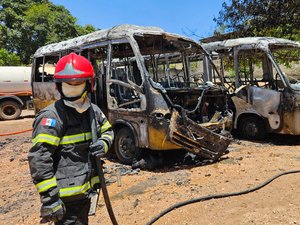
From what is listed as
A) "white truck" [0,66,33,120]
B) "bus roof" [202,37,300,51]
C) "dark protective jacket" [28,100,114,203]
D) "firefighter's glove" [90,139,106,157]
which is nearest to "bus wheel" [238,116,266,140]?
"bus roof" [202,37,300,51]

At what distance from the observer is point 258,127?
287 inches

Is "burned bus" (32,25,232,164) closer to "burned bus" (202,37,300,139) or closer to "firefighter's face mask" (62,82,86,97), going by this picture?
"burned bus" (202,37,300,139)

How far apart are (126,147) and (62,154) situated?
3618 millimetres

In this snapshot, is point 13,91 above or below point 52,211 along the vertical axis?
above

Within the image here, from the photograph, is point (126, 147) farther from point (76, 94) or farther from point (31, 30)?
point (31, 30)

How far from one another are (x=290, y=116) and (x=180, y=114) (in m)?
2.65

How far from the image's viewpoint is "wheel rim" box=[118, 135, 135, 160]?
5914 mm

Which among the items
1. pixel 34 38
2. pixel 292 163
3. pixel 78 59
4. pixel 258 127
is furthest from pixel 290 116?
pixel 34 38

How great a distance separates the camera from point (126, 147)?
6.01 m

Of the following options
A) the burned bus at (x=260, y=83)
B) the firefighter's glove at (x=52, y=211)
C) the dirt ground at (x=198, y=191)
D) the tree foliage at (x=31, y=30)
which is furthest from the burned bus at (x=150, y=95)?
the tree foliage at (x=31, y=30)

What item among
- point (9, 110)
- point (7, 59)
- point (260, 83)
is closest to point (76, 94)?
point (260, 83)

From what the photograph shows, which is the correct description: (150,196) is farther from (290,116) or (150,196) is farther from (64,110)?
(290,116)

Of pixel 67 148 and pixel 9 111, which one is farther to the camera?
pixel 9 111

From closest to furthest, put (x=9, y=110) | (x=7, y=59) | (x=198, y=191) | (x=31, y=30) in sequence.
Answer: (x=198, y=191), (x=9, y=110), (x=7, y=59), (x=31, y=30)
